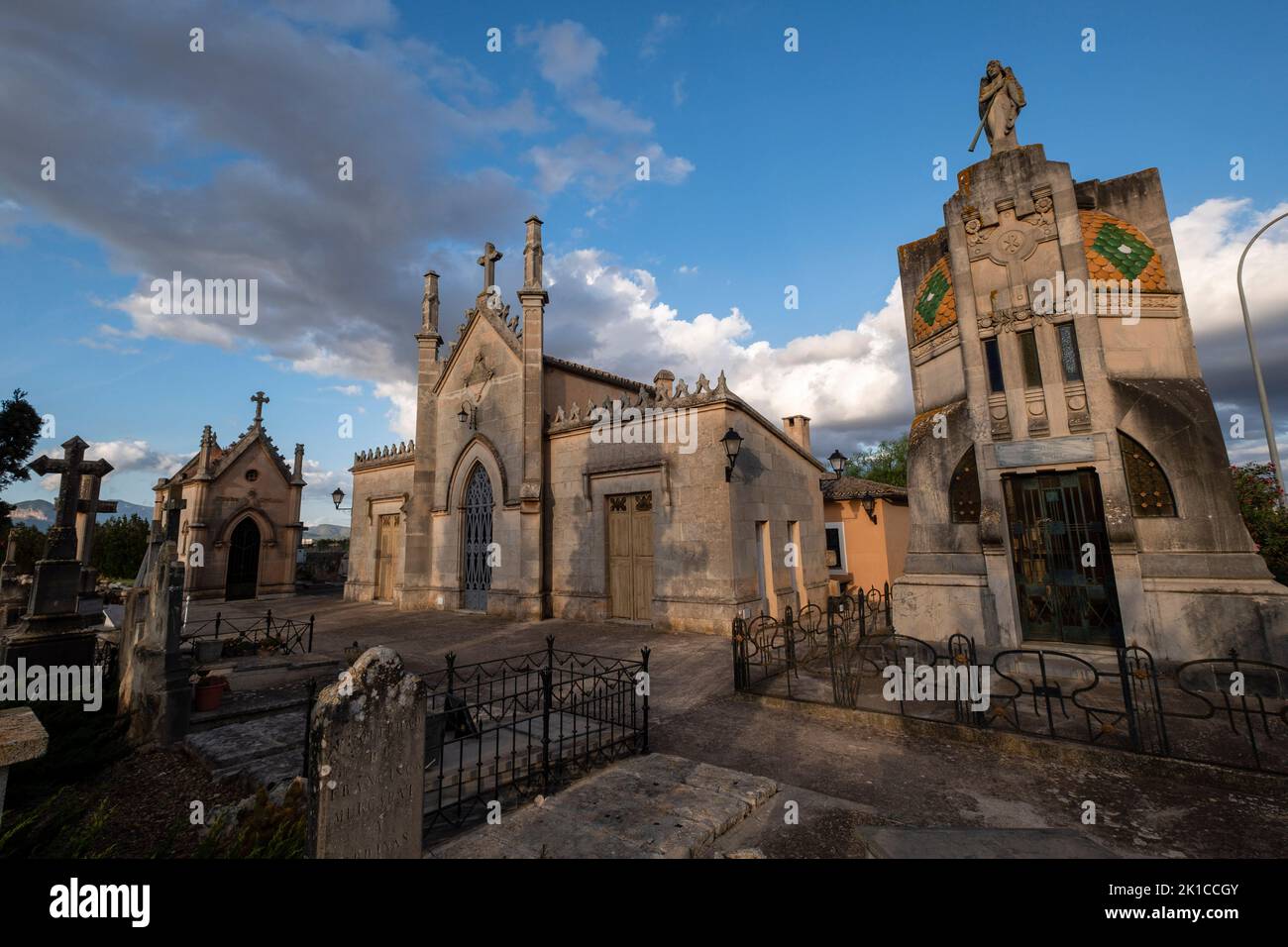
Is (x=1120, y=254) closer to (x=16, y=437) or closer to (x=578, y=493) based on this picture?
(x=578, y=493)

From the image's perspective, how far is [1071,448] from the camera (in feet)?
28.6

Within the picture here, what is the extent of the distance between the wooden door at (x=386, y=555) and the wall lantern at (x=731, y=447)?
1570 centimetres

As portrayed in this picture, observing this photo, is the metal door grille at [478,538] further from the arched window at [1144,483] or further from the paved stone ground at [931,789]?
the arched window at [1144,483]

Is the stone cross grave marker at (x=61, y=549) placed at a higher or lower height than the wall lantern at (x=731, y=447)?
lower

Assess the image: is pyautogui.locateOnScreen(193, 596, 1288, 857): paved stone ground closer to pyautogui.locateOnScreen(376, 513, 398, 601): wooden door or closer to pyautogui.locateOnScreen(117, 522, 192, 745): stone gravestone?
pyautogui.locateOnScreen(117, 522, 192, 745): stone gravestone

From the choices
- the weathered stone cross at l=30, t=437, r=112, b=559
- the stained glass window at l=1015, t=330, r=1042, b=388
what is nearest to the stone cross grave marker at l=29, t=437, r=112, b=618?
the weathered stone cross at l=30, t=437, r=112, b=559

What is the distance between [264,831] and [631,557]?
36.9 ft

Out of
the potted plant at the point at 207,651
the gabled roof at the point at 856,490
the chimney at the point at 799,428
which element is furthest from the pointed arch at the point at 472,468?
the gabled roof at the point at 856,490

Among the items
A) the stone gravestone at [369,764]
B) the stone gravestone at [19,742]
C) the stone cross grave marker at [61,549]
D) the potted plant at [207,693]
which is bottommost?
the potted plant at [207,693]

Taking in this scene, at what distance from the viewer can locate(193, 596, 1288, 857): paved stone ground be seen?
3.87m

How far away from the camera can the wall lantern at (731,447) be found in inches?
A: 487

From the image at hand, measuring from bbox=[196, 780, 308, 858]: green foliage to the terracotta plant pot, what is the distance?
441 cm
